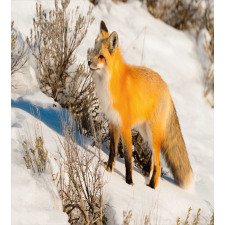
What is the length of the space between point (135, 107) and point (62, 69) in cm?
166

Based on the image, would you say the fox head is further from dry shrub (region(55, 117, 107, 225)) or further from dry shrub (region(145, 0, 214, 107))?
dry shrub (region(145, 0, 214, 107))

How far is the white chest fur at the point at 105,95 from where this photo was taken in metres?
3.23

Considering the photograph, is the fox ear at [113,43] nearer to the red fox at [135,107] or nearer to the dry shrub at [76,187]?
the red fox at [135,107]

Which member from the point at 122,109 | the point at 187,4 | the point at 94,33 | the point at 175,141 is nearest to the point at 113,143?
the point at 122,109

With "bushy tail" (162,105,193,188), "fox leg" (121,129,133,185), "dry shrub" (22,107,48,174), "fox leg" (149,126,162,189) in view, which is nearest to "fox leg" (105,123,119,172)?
"fox leg" (121,129,133,185)

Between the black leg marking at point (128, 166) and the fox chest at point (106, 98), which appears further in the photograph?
the black leg marking at point (128, 166)

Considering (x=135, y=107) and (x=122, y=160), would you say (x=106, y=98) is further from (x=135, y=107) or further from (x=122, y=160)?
(x=122, y=160)

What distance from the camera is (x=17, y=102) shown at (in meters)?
4.25

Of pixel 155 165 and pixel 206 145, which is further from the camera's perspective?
pixel 206 145

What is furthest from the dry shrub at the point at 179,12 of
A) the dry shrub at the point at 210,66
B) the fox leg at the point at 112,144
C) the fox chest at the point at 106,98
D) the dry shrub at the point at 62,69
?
the fox chest at the point at 106,98

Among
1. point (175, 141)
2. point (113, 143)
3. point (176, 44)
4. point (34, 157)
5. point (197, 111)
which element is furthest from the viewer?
point (176, 44)

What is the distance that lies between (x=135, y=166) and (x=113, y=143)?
92 centimetres

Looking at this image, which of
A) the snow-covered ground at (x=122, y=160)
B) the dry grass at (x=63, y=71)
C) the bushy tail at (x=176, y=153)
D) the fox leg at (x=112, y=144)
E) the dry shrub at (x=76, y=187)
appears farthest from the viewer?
the dry grass at (x=63, y=71)

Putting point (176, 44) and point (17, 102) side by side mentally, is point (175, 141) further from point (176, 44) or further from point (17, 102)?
point (176, 44)
